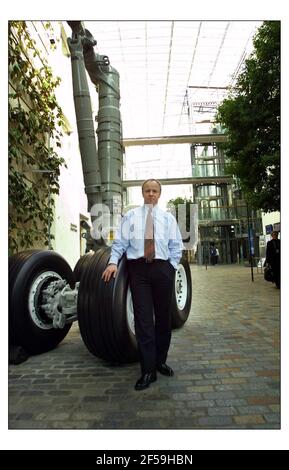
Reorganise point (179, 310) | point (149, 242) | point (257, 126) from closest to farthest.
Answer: point (149, 242) → point (179, 310) → point (257, 126)

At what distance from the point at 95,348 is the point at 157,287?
36.5 inches

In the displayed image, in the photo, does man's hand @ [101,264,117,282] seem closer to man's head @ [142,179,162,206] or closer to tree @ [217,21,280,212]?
man's head @ [142,179,162,206]

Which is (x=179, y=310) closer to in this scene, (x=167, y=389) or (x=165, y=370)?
(x=165, y=370)

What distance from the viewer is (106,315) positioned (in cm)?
304

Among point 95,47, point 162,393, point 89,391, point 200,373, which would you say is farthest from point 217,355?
point 95,47

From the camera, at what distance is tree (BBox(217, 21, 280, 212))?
8992mm

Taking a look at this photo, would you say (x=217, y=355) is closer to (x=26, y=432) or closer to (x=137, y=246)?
(x=137, y=246)

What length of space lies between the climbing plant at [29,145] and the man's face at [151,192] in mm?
3582

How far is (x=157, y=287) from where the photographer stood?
288cm

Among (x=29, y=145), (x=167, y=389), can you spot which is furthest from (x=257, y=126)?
(x=167, y=389)

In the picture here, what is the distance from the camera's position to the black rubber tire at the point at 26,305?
3609 millimetres

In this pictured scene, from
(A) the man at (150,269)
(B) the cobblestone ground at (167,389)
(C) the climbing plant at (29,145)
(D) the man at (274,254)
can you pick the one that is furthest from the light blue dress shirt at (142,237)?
(D) the man at (274,254)

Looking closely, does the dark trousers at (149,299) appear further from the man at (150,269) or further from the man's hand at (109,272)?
the man's hand at (109,272)

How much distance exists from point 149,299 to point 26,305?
59.9 inches
